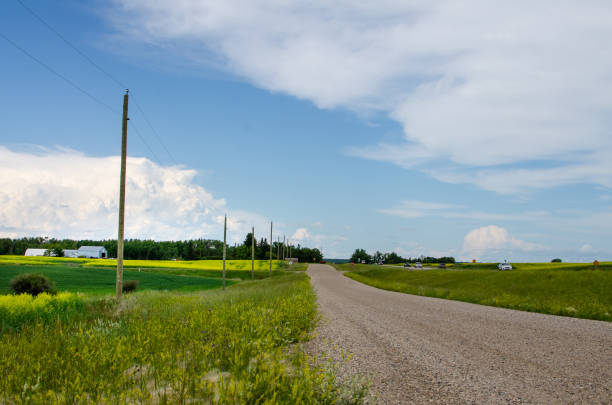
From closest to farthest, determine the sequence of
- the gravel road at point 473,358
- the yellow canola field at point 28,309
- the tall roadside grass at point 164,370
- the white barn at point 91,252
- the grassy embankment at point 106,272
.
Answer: the tall roadside grass at point 164,370 → the gravel road at point 473,358 → the yellow canola field at point 28,309 → the grassy embankment at point 106,272 → the white barn at point 91,252

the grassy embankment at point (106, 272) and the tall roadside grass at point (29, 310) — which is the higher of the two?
the tall roadside grass at point (29, 310)

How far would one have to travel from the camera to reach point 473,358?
26.2 feet

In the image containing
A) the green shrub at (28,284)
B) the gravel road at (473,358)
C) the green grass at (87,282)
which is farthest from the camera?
the green grass at (87,282)

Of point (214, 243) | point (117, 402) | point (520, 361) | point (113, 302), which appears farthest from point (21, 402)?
point (214, 243)

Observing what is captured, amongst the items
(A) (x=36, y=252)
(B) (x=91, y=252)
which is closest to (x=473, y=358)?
(B) (x=91, y=252)

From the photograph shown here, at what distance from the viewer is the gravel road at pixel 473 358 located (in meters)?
5.91

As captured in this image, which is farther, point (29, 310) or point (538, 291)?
point (538, 291)

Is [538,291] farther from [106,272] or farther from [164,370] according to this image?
[106,272]

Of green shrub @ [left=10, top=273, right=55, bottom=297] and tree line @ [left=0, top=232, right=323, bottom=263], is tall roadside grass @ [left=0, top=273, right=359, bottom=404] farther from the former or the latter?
tree line @ [left=0, top=232, right=323, bottom=263]

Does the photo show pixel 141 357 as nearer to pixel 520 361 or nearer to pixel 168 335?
pixel 168 335

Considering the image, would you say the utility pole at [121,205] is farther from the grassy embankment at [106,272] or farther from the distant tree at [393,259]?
the distant tree at [393,259]

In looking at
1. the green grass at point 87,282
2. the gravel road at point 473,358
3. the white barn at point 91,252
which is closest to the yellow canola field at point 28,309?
the gravel road at point 473,358

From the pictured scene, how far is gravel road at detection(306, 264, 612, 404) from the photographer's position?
5.91 m

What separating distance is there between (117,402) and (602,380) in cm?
818
